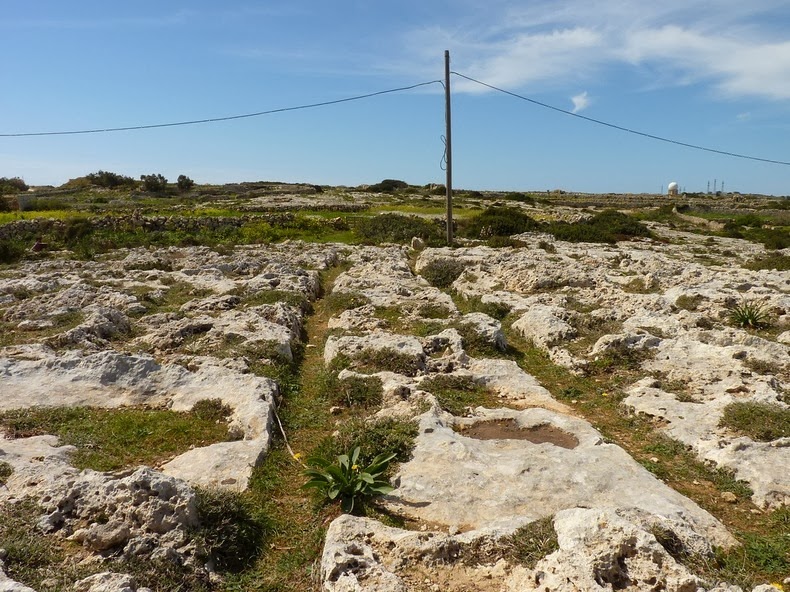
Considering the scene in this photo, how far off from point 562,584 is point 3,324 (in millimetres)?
13843

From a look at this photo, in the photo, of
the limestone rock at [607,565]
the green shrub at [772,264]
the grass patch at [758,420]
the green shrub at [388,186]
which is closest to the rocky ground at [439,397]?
the limestone rock at [607,565]

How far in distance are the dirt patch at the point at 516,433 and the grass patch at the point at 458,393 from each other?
506mm

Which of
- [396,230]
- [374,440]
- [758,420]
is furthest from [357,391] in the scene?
[396,230]

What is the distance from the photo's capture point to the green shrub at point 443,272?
1909 centimetres

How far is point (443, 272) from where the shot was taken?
64.2 feet

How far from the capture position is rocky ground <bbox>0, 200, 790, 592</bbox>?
15.1 feet

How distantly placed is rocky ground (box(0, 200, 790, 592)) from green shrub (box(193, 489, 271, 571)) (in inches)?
8.0

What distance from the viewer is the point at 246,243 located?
30.5 m

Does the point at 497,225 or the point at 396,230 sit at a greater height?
the point at 497,225

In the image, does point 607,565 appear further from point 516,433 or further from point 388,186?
point 388,186

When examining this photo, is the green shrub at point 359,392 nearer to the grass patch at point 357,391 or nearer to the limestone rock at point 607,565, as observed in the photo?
the grass patch at point 357,391

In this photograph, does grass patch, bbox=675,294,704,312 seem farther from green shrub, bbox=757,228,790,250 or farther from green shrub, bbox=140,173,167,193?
green shrub, bbox=140,173,167,193

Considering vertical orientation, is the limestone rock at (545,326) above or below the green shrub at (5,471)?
below

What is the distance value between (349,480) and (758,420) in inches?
225
